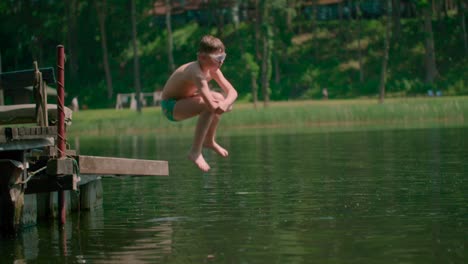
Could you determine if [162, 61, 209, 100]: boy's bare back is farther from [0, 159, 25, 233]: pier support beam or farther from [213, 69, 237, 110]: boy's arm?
[0, 159, 25, 233]: pier support beam

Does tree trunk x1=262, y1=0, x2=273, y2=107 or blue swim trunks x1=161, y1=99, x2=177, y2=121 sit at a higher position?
tree trunk x1=262, y1=0, x2=273, y2=107

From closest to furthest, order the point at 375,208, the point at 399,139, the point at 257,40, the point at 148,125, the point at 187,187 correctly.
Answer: the point at 375,208, the point at 187,187, the point at 399,139, the point at 148,125, the point at 257,40

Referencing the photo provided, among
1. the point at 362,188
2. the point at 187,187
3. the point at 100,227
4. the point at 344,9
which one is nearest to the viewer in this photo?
the point at 100,227

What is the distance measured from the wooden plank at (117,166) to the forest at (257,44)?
6886cm

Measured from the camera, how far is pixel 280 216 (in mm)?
22891

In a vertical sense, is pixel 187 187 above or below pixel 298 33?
below

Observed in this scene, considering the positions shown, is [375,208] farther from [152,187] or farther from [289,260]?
[152,187]

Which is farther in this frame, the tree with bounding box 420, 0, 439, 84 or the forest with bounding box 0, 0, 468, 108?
the forest with bounding box 0, 0, 468, 108

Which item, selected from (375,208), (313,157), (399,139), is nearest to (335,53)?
(399,139)

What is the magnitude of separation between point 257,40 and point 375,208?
238 feet

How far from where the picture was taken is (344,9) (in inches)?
4294

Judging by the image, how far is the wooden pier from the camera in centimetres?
2017

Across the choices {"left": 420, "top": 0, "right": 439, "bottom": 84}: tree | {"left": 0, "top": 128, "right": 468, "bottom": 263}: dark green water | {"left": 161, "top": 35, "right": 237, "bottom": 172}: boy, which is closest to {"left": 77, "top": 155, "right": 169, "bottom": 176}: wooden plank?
{"left": 0, "top": 128, "right": 468, "bottom": 263}: dark green water

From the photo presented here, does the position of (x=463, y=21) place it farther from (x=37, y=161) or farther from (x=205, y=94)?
(x=205, y=94)
